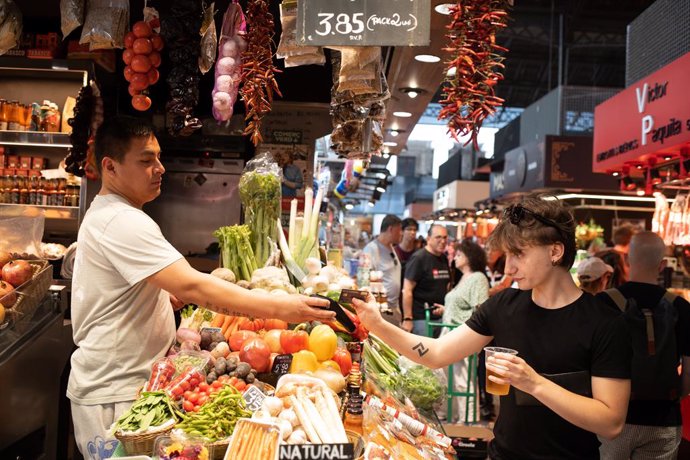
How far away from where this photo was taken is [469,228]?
17.8 meters

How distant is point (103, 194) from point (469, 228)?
15666 millimetres

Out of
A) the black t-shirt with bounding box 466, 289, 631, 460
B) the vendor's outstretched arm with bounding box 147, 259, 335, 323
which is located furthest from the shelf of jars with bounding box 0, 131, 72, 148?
the black t-shirt with bounding box 466, 289, 631, 460

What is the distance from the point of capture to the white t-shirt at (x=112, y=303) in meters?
2.62

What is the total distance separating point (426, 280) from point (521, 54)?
16.1 m

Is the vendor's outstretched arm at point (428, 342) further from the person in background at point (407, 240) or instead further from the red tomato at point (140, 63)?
the person in background at point (407, 240)

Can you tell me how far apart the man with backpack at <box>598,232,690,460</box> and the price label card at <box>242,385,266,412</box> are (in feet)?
8.50

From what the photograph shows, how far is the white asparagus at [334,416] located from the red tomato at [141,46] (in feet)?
8.53

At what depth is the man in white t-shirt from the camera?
261cm

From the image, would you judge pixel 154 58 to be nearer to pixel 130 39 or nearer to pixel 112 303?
pixel 130 39

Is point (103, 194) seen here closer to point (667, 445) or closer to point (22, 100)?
point (667, 445)

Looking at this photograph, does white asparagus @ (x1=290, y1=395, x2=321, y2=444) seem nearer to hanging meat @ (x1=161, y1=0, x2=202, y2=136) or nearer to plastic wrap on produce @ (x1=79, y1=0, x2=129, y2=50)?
hanging meat @ (x1=161, y1=0, x2=202, y2=136)

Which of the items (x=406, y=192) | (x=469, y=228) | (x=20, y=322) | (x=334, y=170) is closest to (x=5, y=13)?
(x=20, y=322)

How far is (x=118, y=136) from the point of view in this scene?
9.23ft

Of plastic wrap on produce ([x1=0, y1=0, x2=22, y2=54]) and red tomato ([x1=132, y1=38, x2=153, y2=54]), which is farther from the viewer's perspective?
plastic wrap on produce ([x1=0, y1=0, x2=22, y2=54])
